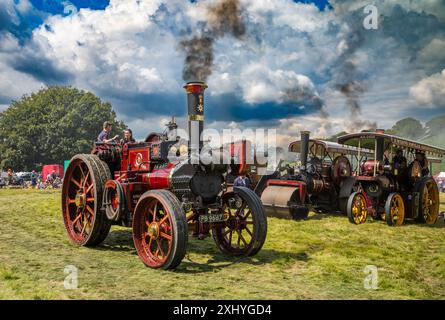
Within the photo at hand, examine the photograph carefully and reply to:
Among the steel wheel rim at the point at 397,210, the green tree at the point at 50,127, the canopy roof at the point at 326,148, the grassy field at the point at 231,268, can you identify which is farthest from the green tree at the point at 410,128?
the grassy field at the point at 231,268

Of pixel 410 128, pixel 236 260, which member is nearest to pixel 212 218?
pixel 236 260

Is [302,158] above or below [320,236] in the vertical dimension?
above

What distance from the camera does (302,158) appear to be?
38.5ft

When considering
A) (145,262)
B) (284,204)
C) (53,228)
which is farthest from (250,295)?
(284,204)

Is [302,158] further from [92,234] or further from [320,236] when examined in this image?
[92,234]

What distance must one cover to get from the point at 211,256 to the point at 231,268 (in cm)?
78

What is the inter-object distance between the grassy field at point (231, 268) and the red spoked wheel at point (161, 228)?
0.16 metres

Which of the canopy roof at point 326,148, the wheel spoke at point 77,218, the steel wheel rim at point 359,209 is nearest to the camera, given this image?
the wheel spoke at point 77,218

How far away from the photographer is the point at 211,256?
5.94 metres

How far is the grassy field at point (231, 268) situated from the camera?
4.09m

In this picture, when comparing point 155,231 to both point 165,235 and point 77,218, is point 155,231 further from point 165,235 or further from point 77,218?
point 77,218

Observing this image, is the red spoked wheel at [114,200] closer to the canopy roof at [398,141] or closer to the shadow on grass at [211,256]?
the shadow on grass at [211,256]

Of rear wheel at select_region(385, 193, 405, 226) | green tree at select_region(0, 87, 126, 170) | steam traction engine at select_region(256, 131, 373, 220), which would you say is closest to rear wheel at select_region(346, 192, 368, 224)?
rear wheel at select_region(385, 193, 405, 226)
